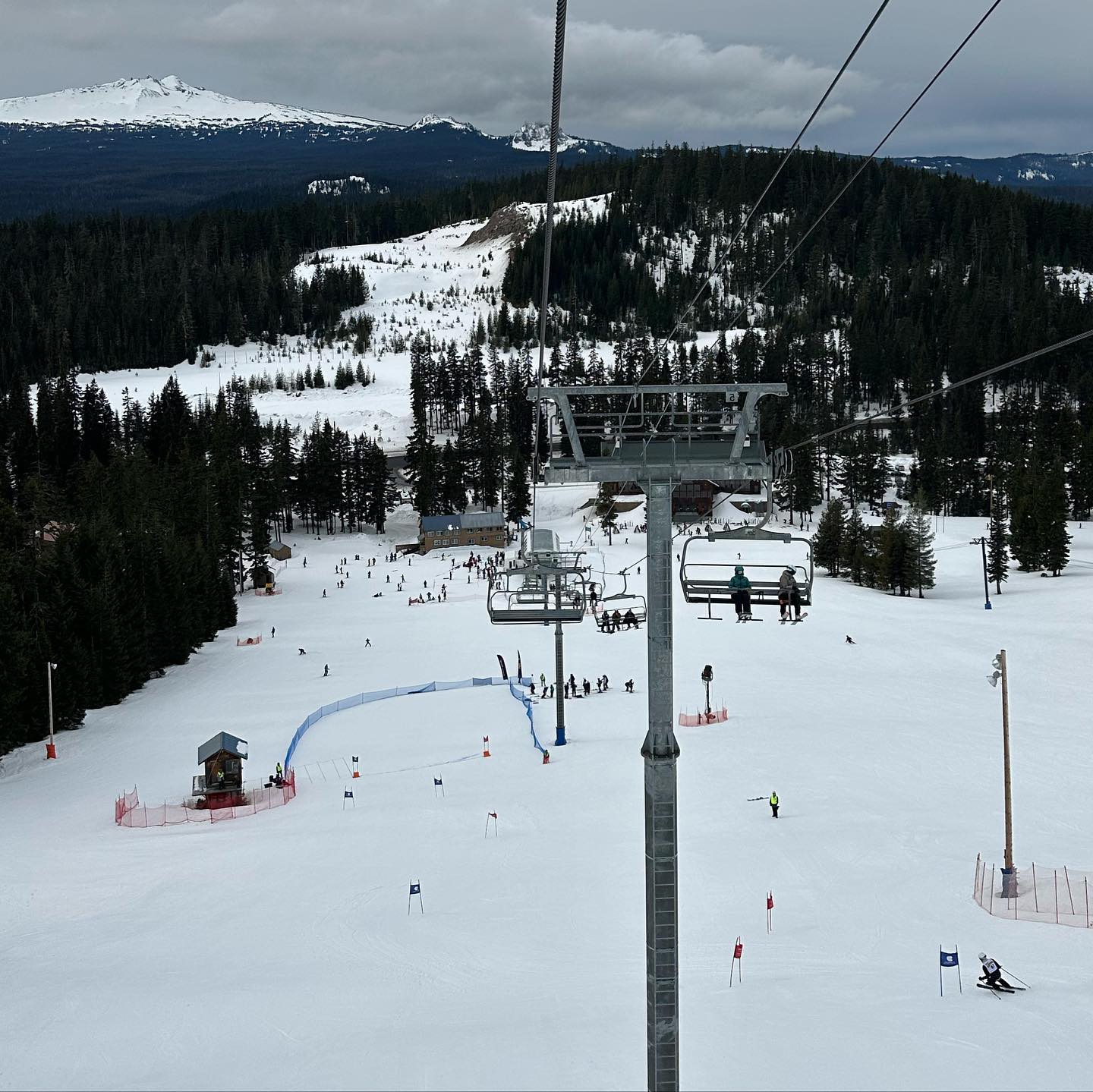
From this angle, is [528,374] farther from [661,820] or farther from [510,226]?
[661,820]

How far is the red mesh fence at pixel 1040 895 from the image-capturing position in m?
17.0

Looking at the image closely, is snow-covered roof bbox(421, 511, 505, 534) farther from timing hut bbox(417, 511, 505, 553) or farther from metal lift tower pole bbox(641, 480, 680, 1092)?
metal lift tower pole bbox(641, 480, 680, 1092)

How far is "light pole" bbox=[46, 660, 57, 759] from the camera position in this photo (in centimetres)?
3034

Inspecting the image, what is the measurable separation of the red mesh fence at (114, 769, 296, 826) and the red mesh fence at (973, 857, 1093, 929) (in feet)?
52.8

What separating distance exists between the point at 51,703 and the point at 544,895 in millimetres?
18843

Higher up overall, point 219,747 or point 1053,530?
point 1053,530

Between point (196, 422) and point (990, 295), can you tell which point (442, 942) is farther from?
point (990, 295)

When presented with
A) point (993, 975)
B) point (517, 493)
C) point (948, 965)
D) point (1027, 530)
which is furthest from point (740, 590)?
point (517, 493)

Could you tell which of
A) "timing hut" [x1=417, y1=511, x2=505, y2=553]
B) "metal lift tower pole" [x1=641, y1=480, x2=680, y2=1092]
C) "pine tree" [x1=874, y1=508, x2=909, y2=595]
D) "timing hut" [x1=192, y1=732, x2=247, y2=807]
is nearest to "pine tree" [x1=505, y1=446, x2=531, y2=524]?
"timing hut" [x1=417, y1=511, x2=505, y2=553]

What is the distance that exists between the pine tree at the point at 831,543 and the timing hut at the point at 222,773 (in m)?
46.5

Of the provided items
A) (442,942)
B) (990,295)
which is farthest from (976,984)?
(990,295)

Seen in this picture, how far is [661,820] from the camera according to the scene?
7.88 meters

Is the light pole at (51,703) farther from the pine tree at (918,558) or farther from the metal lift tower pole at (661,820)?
the pine tree at (918,558)

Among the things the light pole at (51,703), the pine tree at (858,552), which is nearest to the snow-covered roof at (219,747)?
the light pole at (51,703)
